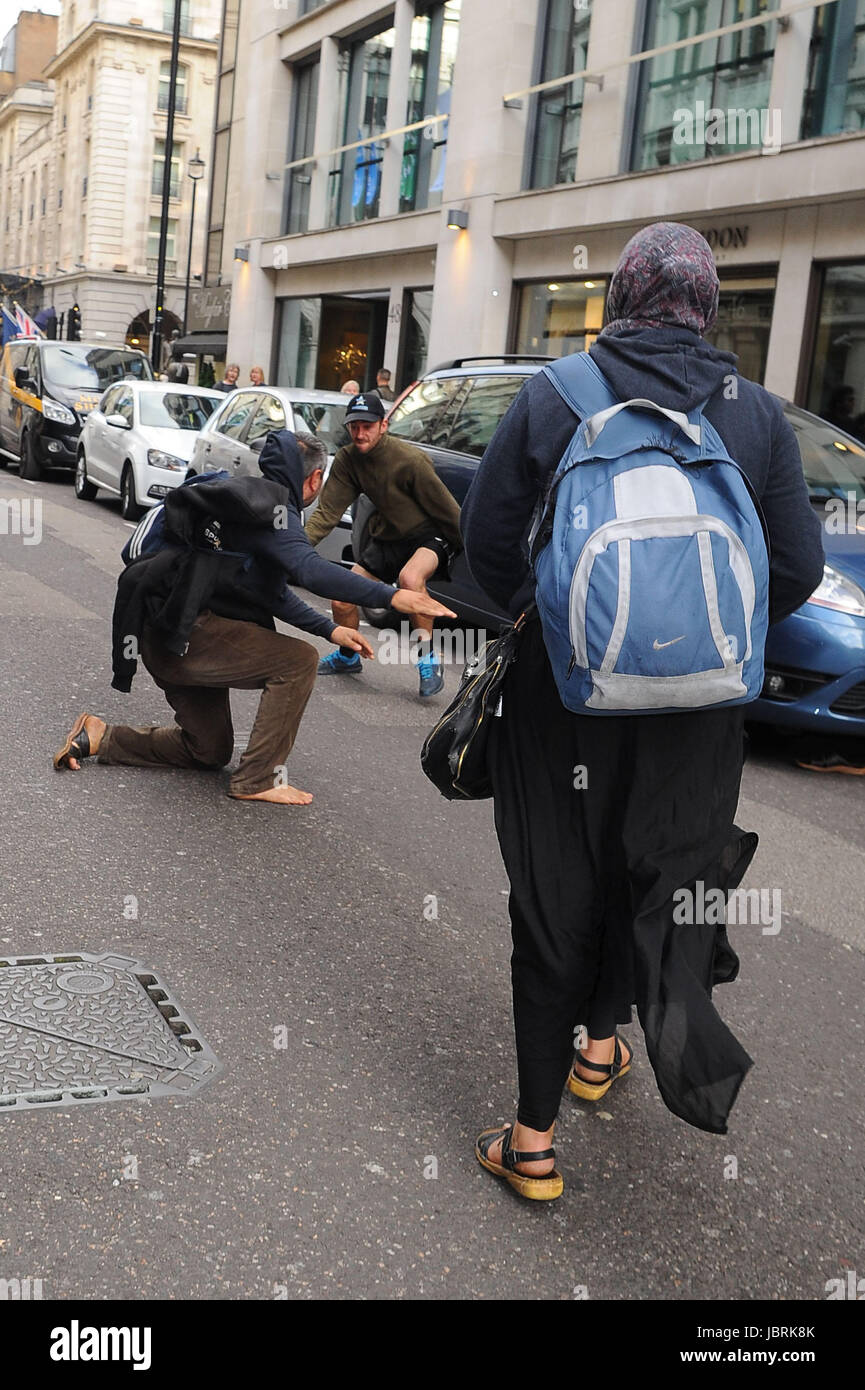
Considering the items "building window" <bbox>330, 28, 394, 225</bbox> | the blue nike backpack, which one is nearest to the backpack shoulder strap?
the blue nike backpack

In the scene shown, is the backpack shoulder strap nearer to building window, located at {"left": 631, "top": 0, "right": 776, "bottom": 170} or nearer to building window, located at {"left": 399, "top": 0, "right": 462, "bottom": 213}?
building window, located at {"left": 631, "top": 0, "right": 776, "bottom": 170}

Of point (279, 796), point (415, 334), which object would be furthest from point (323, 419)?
point (415, 334)

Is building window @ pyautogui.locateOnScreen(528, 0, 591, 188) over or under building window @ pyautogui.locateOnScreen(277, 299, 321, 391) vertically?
over

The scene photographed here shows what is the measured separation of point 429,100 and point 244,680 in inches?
831

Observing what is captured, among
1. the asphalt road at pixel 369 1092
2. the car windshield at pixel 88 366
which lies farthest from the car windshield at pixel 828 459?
the car windshield at pixel 88 366

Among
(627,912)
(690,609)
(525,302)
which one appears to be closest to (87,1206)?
(627,912)

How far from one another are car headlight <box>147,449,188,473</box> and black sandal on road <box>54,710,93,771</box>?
32.3 ft

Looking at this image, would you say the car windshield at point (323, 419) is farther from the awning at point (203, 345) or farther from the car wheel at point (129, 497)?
the awning at point (203, 345)

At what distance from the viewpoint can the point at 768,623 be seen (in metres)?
2.96

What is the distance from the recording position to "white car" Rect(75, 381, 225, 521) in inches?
607

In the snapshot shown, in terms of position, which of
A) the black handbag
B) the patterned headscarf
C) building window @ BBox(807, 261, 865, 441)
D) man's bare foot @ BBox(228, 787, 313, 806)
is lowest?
man's bare foot @ BBox(228, 787, 313, 806)

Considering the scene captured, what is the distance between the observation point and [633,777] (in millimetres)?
2939

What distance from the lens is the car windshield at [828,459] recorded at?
27.2 feet

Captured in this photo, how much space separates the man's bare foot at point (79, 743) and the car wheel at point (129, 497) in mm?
9871
